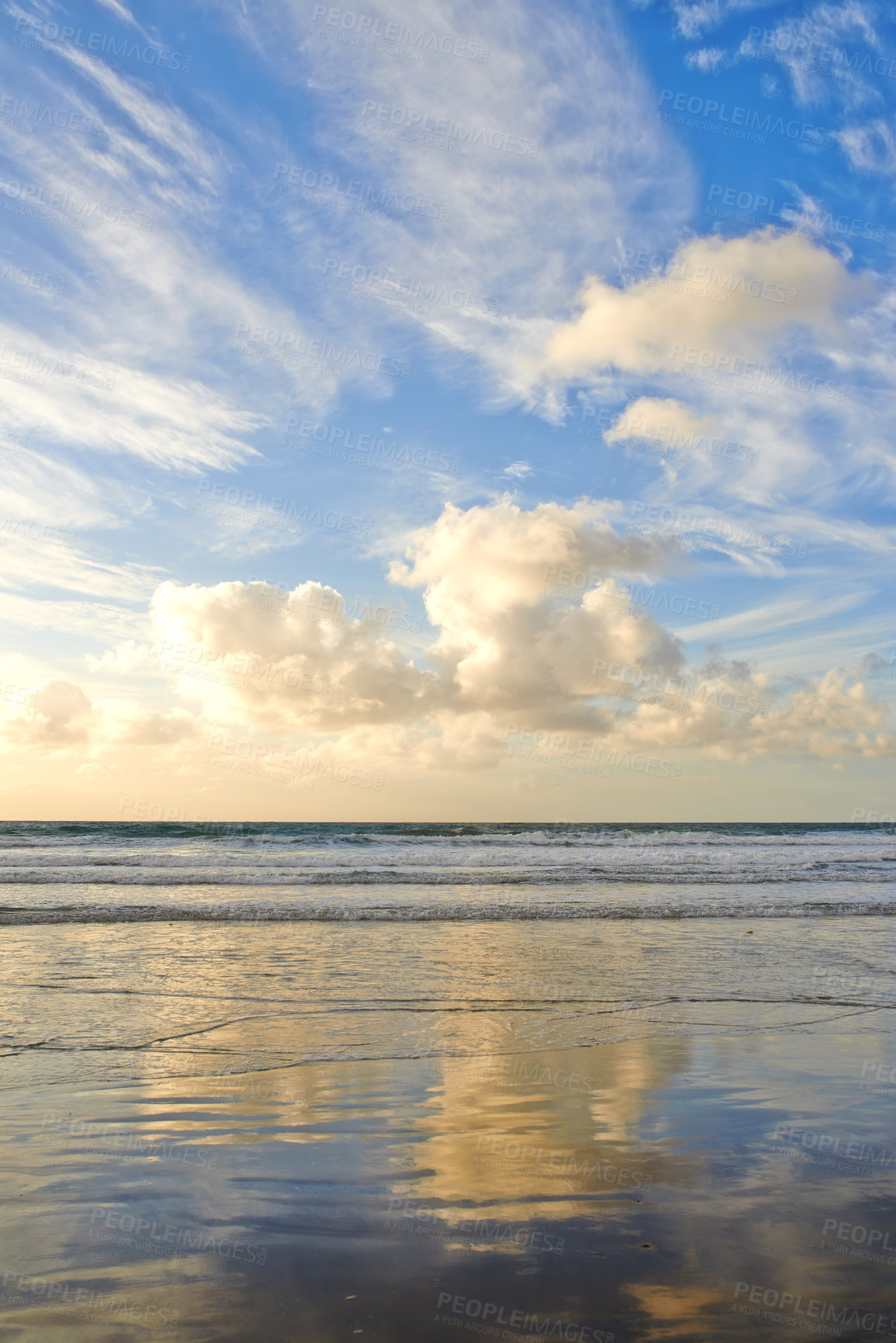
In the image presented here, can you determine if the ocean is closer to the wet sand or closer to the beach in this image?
the beach

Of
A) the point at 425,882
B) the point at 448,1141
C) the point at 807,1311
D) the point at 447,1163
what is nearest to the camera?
the point at 807,1311

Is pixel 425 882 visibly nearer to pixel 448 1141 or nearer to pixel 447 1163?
pixel 448 1141

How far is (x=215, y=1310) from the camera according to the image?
3025mm

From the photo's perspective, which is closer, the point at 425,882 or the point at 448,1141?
the point at 448,1141

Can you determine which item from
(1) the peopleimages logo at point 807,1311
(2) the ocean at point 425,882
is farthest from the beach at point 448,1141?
(2) the ocean at point 425,882

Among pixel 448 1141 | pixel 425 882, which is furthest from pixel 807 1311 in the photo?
pixel 425 882

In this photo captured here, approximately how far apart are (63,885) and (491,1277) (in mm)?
21479

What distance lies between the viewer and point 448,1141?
4.72 meters

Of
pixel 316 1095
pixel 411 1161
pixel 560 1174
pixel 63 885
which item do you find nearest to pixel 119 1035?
pixel 316 1095

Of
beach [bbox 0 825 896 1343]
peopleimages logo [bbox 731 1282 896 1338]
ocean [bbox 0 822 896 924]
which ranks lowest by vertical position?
ocean [bbox 0 822 896 924]

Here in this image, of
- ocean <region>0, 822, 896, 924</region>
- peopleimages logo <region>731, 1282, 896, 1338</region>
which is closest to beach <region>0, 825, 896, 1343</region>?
peopleimages logo <region>731, 1282, 896, 1338</region>

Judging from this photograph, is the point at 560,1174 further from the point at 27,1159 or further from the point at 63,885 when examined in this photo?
the point at 63,885

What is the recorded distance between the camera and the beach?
10.1ft

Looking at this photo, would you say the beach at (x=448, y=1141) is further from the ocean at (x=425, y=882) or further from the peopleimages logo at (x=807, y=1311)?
the ocean at (x=425, y=882)
